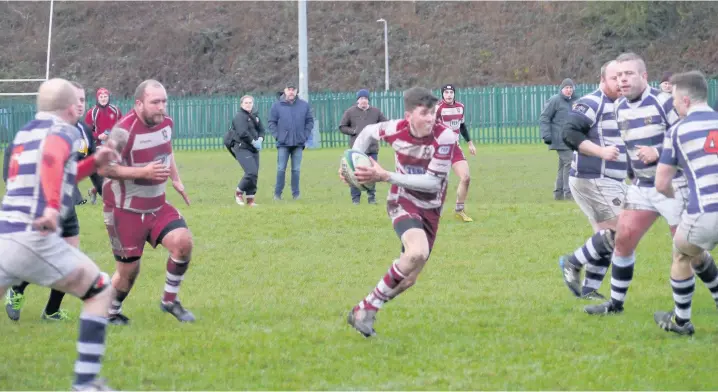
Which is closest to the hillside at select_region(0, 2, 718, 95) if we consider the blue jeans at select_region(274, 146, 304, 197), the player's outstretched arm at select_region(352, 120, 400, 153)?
the blue jeans at select_region(274, 146, 304, 197)

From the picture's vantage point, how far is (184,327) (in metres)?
7.94

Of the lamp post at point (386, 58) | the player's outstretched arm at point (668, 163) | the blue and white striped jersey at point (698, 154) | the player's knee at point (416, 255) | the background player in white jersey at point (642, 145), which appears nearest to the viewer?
the blue and white striped jersey at point (698, 154)

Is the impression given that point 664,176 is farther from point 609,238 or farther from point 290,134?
point 290,134

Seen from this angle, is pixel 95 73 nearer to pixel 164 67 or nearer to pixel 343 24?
pixel 164 67

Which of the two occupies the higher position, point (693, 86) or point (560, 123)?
point (693, 86)

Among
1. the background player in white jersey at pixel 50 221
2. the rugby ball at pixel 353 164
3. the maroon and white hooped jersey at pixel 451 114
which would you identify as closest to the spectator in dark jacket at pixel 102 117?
the maroon and white hooped jersey at pixel 451 114

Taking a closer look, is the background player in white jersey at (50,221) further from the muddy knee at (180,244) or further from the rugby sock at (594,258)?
the rugby sock at (594,258)

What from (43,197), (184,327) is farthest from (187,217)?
(43,197)

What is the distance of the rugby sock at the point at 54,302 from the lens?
8.30m

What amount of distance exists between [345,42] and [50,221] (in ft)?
172

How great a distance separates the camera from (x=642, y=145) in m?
7.80

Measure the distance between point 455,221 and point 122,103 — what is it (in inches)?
1104

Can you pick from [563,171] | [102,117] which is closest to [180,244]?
[563,171]

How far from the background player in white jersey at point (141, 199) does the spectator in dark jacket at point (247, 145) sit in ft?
29.6
